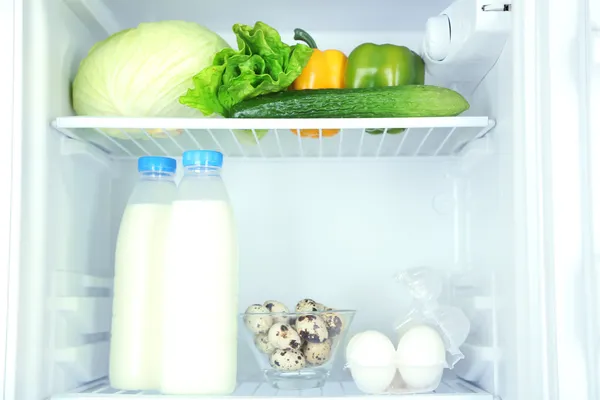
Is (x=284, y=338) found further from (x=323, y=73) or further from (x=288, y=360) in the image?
(x=323, y=73)

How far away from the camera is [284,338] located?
1187 millimetres

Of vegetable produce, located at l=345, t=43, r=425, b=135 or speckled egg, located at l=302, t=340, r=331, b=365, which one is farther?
vegetable produce, located at l=345, t=43, r=425, b=135

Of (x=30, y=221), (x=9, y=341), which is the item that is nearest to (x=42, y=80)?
(x=30, y=221)

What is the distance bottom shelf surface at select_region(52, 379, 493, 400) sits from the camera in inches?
44.5

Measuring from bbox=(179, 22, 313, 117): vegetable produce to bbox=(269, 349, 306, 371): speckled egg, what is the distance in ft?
1.41

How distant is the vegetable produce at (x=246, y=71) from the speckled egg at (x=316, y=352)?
0.43 metres

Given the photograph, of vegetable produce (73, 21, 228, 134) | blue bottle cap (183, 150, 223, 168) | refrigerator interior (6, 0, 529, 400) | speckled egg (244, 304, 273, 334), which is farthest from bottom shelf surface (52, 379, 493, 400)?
vegetable produce (73, 21, 228, 134)

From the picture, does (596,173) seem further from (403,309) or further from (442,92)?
(403,309)

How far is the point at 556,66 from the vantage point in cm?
102

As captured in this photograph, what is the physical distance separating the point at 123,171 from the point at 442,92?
28.4 inches

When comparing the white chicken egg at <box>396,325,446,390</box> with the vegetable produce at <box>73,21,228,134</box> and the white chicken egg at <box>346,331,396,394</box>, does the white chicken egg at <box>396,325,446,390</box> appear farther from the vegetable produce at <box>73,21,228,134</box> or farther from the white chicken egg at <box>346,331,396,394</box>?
the vegetable produce at <box>73,21,228,134</box>

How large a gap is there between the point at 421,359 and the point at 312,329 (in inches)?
7.5

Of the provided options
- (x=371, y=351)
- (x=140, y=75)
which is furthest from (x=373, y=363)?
(x=140, y=75)

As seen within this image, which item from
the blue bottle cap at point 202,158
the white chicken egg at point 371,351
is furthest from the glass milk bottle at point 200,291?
the white chicken egg at point 371,351
